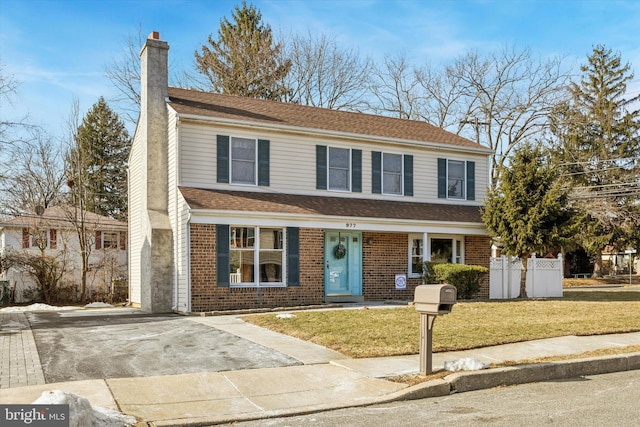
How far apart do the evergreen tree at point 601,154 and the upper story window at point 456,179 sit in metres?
18.2

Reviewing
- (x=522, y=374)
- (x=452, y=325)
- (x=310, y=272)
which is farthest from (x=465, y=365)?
(x=310, y=272)

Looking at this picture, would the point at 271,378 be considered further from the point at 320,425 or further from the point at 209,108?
the point at 209,108

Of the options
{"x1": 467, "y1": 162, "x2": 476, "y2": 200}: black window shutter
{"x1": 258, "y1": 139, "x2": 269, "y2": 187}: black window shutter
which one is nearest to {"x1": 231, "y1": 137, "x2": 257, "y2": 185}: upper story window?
{"x1": 258, "y1": 139, "x2": 269, "y2": 187}: black window shutter

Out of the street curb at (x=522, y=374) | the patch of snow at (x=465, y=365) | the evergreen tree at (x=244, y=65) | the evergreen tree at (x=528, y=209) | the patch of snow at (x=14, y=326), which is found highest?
the evergreen tree at (x=244, y=65)

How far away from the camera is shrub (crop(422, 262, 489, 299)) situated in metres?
19.3

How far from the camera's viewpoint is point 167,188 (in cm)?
1894

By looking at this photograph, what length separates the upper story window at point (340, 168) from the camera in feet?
65.9

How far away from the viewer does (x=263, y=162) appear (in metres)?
19.0

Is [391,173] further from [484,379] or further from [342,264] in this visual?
[484,379]

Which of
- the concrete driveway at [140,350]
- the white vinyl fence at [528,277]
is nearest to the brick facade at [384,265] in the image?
the white vinyl fence at [528,277]

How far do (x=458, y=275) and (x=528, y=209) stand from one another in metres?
3.20

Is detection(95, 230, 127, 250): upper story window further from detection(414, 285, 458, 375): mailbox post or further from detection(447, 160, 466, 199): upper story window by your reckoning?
detection(414, 285, 458, 375): mailbox post

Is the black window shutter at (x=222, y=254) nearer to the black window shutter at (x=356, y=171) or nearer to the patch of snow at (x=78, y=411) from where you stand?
the black window shutter at (x=356, y=171)

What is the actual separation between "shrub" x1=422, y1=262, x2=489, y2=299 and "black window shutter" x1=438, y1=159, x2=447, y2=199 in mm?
3328
